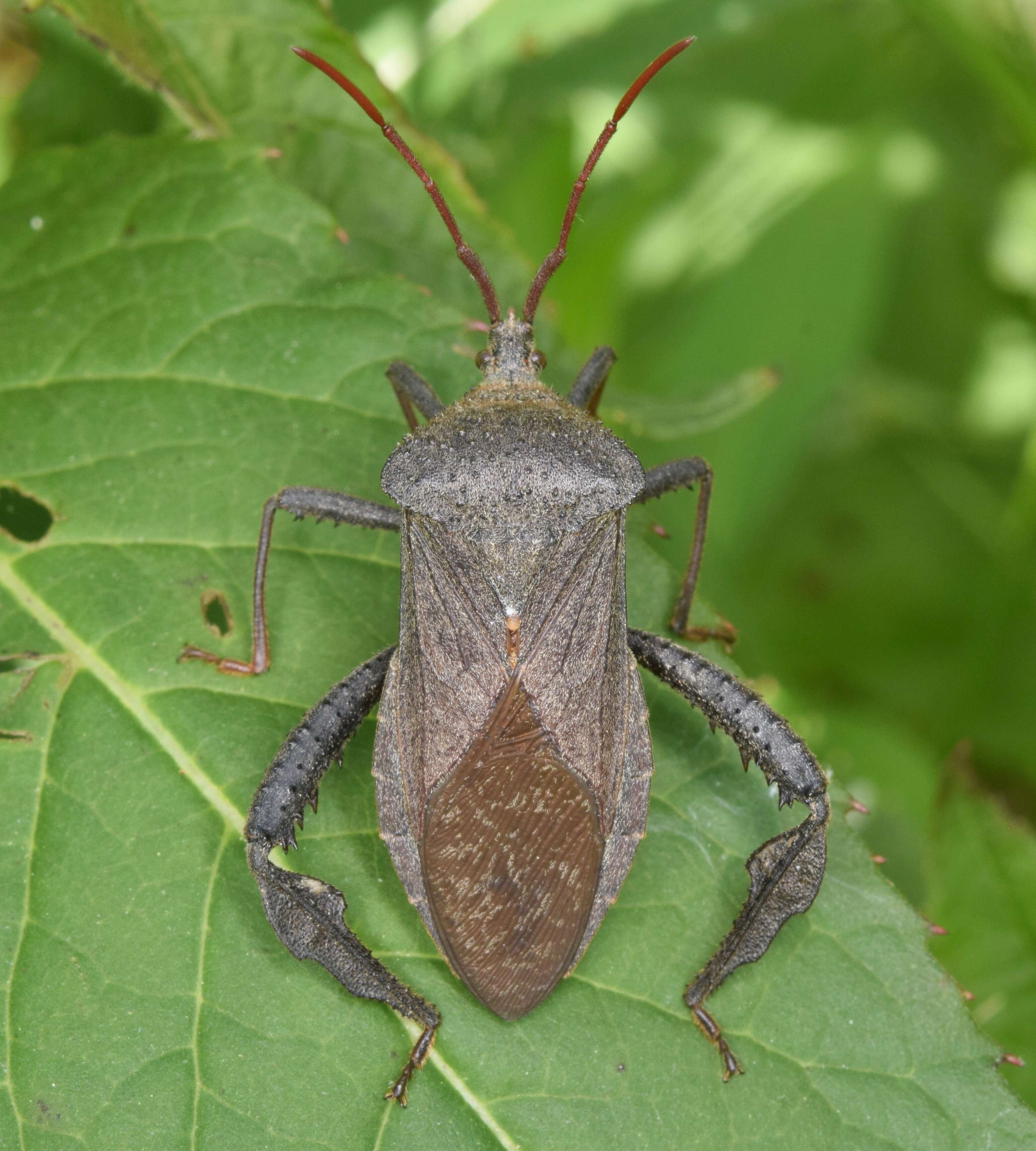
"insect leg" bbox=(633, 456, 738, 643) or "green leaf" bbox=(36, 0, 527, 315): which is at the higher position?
"green leaf" bbox=(36, 0, 527, 315)

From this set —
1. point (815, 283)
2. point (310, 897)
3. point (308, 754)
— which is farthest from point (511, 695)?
point (815, 283)

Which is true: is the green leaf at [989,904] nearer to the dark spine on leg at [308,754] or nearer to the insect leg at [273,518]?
the dark spine on leg at [308,754]

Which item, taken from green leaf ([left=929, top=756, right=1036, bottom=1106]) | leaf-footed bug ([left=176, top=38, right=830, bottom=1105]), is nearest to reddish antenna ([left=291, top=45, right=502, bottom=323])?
leaf-footed bug ([left=176, top=38, right=830, bottom=1105])

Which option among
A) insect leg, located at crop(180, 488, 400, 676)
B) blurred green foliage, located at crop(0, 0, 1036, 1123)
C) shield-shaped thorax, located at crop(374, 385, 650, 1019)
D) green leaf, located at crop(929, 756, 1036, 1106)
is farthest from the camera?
blurred green foliage, located at crop(0, 0, 1036, 1123)

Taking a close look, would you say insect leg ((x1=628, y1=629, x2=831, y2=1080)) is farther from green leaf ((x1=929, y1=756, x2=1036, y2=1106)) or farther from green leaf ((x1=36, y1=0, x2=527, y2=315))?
green leaf ((x1=36, y1=0, x2=527, y2=315))

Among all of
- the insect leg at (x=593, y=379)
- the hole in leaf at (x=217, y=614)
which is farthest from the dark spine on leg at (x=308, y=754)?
the insect leg at (x=593, y=379)

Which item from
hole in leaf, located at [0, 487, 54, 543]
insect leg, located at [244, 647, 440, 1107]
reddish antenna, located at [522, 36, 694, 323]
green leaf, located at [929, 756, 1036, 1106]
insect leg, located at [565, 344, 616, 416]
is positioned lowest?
green leaf, located at [929, 756, 1036, 1106]

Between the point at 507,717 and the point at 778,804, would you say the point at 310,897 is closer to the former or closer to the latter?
the point at 507,717

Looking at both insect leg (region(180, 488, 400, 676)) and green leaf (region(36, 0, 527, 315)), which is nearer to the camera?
insect leg (region(180, 488, 400, 676))
